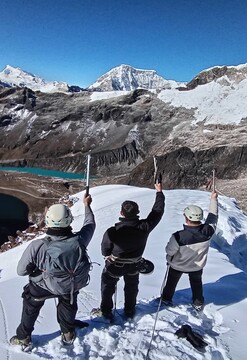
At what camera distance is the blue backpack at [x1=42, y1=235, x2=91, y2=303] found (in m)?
4.70

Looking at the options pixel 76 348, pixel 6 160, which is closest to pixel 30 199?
pixel 76 348

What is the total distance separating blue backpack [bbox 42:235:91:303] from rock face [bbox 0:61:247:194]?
268 feet

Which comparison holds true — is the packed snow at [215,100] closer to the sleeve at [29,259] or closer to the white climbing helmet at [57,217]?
the white climbing helmet at [57,217]

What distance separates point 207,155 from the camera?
91875 millimetres

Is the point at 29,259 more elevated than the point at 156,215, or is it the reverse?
the point at 156,215

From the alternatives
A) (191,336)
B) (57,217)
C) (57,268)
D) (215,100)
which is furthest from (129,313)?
(215,100)

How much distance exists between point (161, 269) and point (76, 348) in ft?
16.1

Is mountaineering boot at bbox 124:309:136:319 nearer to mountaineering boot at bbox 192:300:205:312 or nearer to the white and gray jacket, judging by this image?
the white and gray jacket

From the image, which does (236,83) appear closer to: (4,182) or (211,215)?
(4,182)

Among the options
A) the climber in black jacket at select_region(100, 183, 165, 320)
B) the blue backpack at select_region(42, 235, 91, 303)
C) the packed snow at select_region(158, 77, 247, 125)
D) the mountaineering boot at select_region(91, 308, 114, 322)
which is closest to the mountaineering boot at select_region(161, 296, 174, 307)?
the climber in black jacket at select_region(100, 183, 165, 320)

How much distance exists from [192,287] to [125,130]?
120 meters

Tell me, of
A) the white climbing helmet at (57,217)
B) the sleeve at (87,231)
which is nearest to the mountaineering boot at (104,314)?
the sleeve at (87,231)

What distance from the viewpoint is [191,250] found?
20.7 feet

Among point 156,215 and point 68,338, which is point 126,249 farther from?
point 68,338
